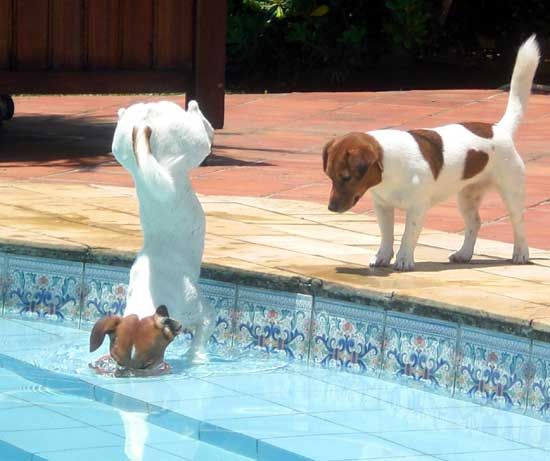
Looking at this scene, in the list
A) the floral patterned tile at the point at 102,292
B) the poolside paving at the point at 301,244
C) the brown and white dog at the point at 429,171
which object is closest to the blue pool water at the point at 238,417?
the poolside paving at the point at 301,244

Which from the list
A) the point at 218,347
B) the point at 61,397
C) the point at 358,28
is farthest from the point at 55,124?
the point at 61,397

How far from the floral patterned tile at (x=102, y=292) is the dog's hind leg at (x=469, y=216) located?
153 cm

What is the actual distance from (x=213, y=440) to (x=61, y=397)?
777 mm

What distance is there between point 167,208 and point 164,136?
0.29m

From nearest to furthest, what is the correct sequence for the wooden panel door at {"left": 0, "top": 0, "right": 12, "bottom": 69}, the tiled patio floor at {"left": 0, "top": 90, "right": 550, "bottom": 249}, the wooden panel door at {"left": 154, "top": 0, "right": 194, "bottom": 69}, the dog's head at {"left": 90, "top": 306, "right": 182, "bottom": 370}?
1. the dog's head at {"left": 90, "top": 306, "right": 182, "bottom": 370}
2. the tiled patio floor at {"left": 0, "top": 90, "right": 550, "bottom": 249}
3. the wooden panel door at {"left": 0, "top": 0, "right": 12, "bottom": 69}
4. the wooden panel door at {"left": 154, "top": 0, "right": 194, "bottom": 69}

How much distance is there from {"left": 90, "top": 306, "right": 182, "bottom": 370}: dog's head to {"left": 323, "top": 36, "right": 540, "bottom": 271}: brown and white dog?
3.34ft

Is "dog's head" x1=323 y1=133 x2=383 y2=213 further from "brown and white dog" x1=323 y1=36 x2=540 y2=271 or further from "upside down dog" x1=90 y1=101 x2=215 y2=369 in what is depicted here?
"upside down dog" x1=90 y1=101 x2=215 y2=369

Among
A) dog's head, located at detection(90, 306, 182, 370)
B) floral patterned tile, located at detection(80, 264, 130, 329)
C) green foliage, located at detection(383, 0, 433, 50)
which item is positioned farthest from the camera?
green foliage, located at detection(383, 0, 433, 50)

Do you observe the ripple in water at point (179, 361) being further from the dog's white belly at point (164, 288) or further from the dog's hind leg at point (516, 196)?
the dog's hind leg at point (516, 196)

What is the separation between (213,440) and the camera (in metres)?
4.34

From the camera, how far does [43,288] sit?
630 centimetres

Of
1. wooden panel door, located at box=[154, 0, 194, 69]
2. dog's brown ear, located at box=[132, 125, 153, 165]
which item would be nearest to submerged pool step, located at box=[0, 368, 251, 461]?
dog's brown ear, located at box=[132, 125, 153, 165]

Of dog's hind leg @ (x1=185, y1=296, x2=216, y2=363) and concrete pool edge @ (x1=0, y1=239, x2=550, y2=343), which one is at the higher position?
concrete pool edge @ (x1=0, y1=239, x2=550, y2=343)

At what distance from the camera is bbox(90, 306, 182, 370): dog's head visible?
4.98 meters
